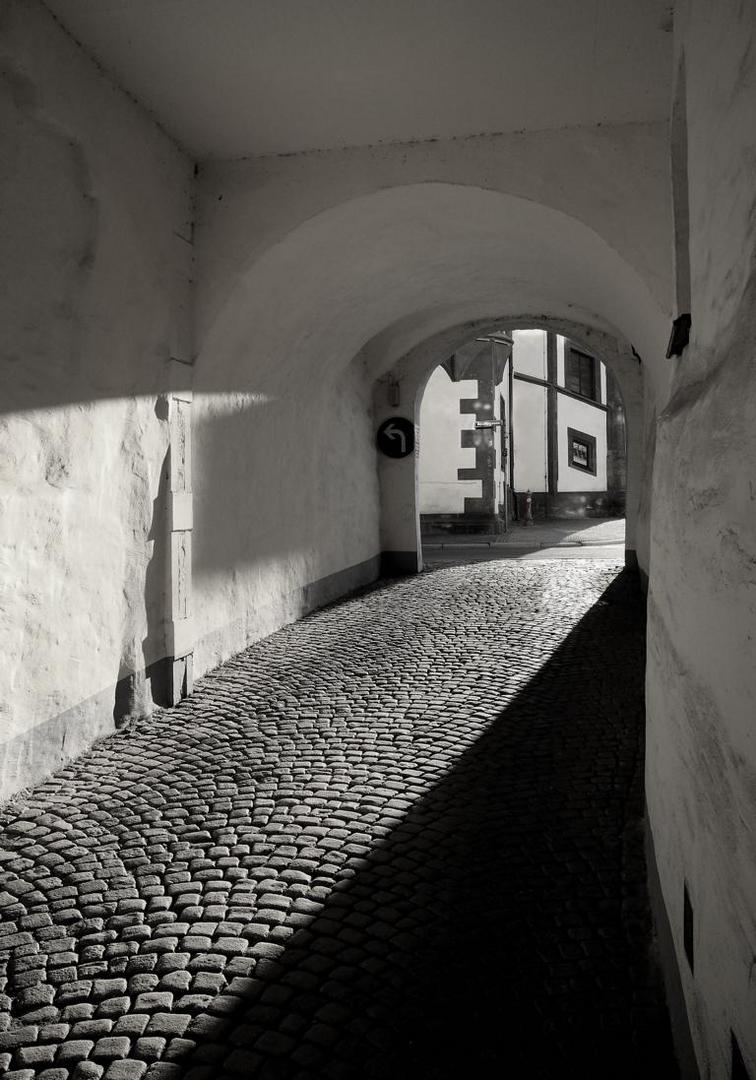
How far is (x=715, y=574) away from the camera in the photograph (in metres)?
1.58

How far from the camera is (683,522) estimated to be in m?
2.06

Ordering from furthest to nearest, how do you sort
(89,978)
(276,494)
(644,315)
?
1. (276,494)
2. (644,315)
3. (89,978)

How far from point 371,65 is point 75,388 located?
224 centimetres

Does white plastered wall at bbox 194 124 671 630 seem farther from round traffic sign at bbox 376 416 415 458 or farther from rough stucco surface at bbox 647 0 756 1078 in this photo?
rough stucco surface at bbox 647 0 756 1078

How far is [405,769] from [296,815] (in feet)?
2.18

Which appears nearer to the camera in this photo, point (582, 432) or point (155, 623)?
point (155, 623)

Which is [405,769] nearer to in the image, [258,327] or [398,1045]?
[398,1045]

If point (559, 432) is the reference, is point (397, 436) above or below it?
below

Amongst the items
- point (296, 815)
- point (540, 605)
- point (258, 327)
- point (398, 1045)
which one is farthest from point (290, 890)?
point (540, 605)

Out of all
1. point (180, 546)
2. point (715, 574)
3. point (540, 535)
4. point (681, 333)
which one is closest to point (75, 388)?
point (180, 546)

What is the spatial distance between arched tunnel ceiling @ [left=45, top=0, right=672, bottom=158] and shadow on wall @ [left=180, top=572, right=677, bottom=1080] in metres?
3.45

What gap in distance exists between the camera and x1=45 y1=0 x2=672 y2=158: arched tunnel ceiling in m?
4.11

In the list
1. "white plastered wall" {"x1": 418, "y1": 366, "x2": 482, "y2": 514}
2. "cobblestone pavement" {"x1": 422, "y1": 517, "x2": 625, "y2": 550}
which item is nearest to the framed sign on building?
"cobblestone pavement" {"x1": 422, "y1": 517, "x2": 625, "y2": 550}

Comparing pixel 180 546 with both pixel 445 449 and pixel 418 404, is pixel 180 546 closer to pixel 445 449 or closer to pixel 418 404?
pixel 418 404
